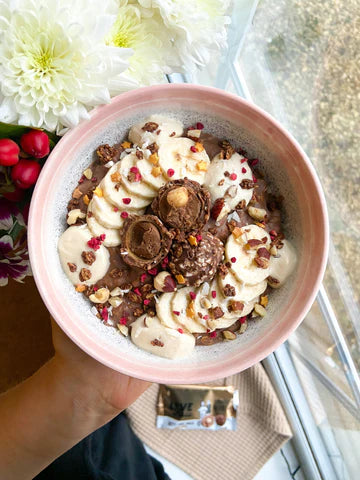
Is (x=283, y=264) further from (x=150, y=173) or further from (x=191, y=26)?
(x=191, y=26)

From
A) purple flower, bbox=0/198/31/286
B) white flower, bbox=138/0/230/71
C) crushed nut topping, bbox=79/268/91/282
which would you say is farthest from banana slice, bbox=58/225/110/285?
white flower, bbox=138/0/230/71

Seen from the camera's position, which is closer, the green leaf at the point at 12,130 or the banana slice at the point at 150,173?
the green leaf at the point at 12,130

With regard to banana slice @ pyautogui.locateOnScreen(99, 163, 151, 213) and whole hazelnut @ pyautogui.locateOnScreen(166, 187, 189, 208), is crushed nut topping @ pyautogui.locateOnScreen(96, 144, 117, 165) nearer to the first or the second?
banana slice @ pyautogui.locateOnScreen(99, 163, 151, 213)

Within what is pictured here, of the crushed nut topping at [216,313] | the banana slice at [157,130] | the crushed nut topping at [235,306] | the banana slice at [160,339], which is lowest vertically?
the banana slice at [160,339]

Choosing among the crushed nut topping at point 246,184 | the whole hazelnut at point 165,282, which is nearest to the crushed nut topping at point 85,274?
the whole hazelnut at point 165,282

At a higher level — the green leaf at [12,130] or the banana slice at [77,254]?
the green leaf at [12,130]

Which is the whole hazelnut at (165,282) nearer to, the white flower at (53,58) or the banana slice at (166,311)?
the banana slice at (166,311)

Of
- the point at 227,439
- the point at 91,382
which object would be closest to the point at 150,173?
the point at 91,382
